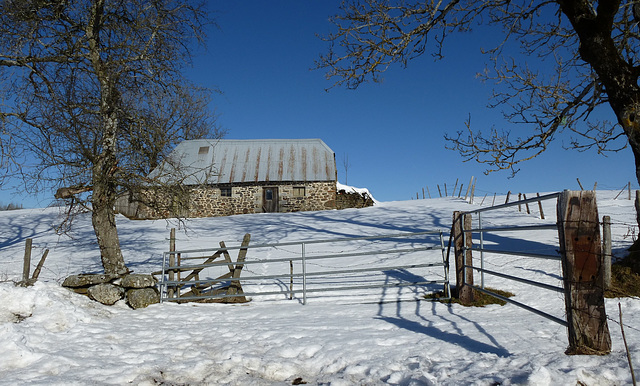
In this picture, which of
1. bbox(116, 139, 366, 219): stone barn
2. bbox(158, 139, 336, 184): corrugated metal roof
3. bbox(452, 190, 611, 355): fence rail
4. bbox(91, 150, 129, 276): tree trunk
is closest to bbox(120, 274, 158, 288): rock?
bbox(91, 150, 129, 276): tree trunk

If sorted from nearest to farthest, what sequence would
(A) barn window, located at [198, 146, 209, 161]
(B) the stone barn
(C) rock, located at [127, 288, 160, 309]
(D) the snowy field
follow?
(D) the snowy field, (C) rock, located at [127, 288, 160, 309], (B) the stone barn, (A) barn window, located at [198, 146, 209, 161]

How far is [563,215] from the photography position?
3.62m

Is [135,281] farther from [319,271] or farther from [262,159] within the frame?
[262,159]

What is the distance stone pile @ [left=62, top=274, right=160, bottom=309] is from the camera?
318 inches

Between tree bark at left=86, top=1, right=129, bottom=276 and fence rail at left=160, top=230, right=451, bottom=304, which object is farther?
tree bark at left=86, top=1, right=129, bottom=276

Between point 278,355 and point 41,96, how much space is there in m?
8.58

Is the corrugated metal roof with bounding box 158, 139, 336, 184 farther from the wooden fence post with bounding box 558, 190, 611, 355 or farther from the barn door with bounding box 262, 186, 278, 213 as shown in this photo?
the wooden fence post with bounding box 558, 190, 611, 355

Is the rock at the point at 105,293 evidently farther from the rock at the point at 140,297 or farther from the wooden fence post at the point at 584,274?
the wooden fence post at the point at 584,274

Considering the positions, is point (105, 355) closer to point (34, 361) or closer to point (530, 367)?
point (34, 361)

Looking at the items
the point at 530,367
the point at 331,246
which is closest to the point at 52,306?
the point at 530,367

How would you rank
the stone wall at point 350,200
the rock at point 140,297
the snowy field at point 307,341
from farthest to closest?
the stone wall at point 350,200
the rock at point 140,297
the snowy field at point 307,341

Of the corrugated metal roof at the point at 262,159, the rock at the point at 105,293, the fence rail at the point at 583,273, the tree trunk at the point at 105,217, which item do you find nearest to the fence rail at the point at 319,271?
the rock at the point at 105,293

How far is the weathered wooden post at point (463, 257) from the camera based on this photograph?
281 inches

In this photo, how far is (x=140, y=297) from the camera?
840 centimetres
